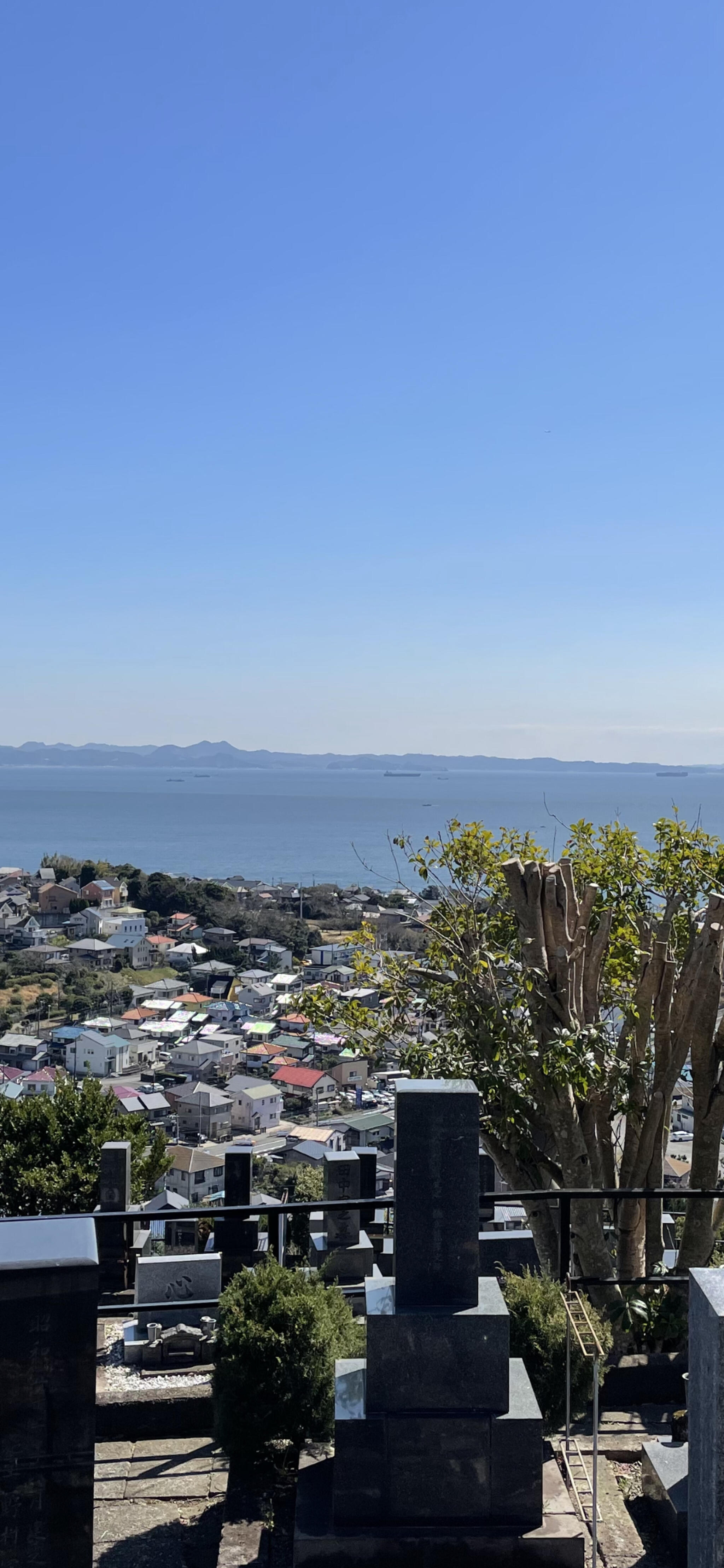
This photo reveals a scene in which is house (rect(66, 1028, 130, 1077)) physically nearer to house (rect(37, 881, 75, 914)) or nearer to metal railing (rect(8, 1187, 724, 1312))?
house (rect(37, 881, 75, 914))

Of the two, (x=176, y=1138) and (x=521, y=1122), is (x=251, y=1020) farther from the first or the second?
(x=521, y=1122)

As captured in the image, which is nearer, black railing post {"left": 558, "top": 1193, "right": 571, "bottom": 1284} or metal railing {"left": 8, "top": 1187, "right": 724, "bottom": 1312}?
metal railing {"left": 8, "top": 1187, "right": 724, "bottom": 1312}

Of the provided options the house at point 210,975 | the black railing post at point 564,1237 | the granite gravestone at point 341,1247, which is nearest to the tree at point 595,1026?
the black railing post at point 564,1237

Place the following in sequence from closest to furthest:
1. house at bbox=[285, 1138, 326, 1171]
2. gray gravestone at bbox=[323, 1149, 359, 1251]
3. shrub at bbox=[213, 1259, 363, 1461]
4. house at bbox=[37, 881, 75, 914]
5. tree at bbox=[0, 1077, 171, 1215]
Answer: shrub at bbox=[213, 1259, 363, 1461] → gray gravestone at bbox=[323, 1149, 359, 1251] → tree at bbox=[0, 1077, 171, 1215] → house at bbox=[285, 1138, 326, 1171] → house at bbox=[37, 881, 75, 914]

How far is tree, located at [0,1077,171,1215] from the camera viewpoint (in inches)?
640

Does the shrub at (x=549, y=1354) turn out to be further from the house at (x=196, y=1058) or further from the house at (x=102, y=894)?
the house at (x=102, y=894)

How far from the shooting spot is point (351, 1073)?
179ft

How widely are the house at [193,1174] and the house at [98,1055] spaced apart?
2007 centimetres

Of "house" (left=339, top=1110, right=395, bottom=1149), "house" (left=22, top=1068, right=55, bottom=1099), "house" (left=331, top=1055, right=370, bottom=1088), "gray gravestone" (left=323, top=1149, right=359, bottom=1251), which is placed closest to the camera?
"gray gravestone" (left=323, top=1149, right=359, bottom=1251)

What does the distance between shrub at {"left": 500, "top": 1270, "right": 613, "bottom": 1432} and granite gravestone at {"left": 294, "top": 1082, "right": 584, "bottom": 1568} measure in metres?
0.35

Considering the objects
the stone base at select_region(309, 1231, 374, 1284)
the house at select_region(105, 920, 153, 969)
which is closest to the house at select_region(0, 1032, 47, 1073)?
the house at select_region(105, 920, 153, 969)

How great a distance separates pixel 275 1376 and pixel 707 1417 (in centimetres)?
165

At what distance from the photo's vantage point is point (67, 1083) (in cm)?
1906

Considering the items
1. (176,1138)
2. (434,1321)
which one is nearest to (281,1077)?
(176,1138)
